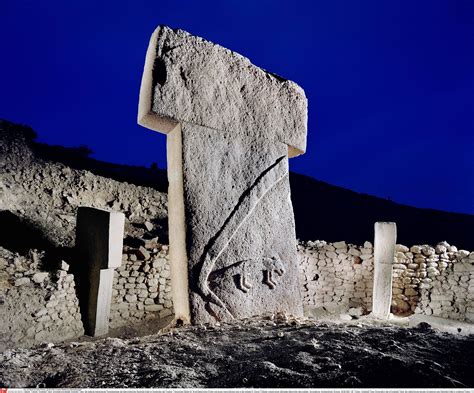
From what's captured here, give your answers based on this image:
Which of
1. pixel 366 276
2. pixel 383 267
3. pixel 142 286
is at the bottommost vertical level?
pixel 142 286

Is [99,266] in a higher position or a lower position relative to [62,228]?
lower

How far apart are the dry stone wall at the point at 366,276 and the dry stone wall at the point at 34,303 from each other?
492cm

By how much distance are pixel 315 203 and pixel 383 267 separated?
40.0ft

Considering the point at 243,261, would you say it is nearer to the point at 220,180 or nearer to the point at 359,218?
the point at 220,180

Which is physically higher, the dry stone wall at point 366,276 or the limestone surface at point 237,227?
the limestone surface at point 237,227

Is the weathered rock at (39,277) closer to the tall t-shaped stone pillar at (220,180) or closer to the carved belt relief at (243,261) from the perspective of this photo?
the tall t-shaped stone pillar at (220,180)

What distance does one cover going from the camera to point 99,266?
19.4 feet

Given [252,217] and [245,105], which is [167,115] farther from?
[252,217]

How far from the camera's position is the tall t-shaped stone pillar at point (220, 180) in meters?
2.56

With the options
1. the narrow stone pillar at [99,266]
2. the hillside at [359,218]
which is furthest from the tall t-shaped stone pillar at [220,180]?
the hillside at [359,218]

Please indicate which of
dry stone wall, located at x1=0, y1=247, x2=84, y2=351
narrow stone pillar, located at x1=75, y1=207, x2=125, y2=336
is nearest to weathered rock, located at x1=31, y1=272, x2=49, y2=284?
dry stone wall, located at x1=0, y1=247, x2=84, y2=351

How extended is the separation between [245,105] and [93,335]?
4.93 meters

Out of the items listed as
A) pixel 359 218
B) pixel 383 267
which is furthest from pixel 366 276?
pixel 359 218

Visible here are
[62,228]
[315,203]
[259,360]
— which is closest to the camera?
[259,360]
